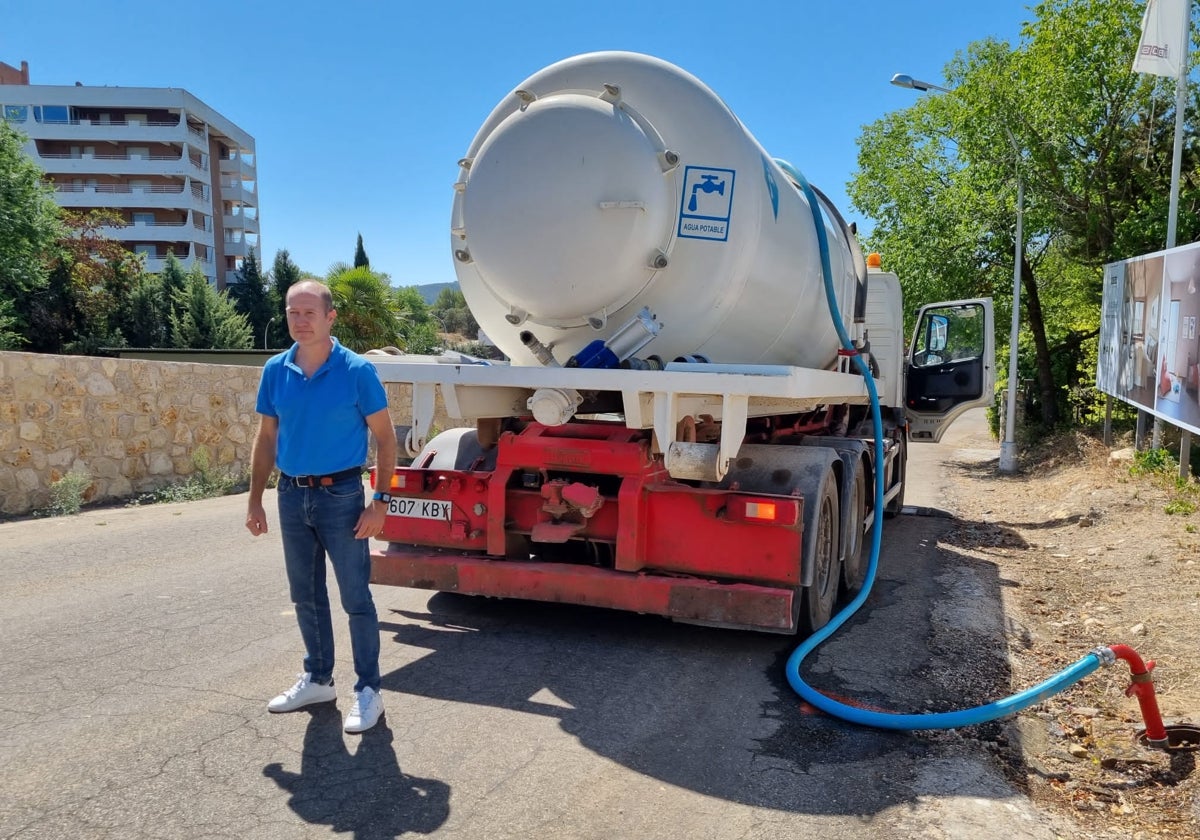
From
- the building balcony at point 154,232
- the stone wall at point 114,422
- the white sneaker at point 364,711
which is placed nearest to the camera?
the white sneaker at point 364,711

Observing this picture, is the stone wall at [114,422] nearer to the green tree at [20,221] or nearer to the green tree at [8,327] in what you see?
the green tree at [8,327]

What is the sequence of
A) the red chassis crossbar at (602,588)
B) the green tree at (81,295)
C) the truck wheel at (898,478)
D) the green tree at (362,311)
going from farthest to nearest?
1. the green tree at (81,295)
2. the green tree at (362,311)
3. the truck wheel at (898,478)
4. the red chassis crossbar at (602,588)

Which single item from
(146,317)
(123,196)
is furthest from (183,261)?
(146,317)

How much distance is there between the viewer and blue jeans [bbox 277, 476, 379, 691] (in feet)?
12.8

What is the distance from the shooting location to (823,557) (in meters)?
5.70

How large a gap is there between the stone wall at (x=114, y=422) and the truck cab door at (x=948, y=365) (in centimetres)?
562

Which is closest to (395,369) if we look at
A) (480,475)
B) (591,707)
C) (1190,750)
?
(480,475)

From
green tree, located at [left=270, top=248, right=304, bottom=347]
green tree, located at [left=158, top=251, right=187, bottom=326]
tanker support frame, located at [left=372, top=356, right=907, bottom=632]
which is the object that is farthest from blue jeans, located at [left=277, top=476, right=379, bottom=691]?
green tree, located at [left=270, top=248, right=304, bottom=347]

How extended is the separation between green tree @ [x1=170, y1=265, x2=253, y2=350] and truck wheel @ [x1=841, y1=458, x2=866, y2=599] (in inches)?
1404

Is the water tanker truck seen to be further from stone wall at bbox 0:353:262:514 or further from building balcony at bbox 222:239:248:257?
building balcony at bbox 222:239:248:257

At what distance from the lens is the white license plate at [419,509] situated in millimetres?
5508

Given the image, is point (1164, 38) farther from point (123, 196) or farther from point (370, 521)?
point (123, 196)

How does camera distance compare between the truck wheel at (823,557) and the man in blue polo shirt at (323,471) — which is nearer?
the man in blue polo shirt at (323,471)

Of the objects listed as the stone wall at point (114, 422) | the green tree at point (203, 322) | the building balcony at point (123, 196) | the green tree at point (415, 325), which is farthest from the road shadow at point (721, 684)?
the building balcony at point (123, 196)
